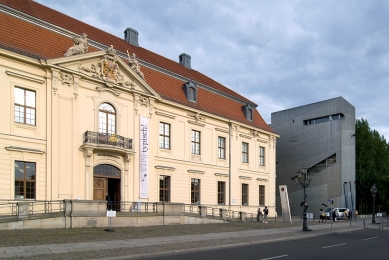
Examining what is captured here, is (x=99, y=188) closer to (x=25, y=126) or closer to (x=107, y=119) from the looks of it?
(x=107, y=119)

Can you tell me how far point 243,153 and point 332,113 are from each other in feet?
66.3

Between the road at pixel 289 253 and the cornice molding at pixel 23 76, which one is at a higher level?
the cornice molding at pixel 23 76

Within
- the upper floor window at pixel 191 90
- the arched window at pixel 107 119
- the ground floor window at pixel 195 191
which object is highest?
the upper floor window at pixel 191 90

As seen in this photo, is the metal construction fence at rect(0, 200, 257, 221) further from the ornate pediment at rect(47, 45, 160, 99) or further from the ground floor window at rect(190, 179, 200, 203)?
the ornate pediment at rect(47, 45, 160, 99)

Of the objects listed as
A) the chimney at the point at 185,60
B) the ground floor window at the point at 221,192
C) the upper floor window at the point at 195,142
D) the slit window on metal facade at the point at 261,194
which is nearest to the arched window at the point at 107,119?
the upper floor window at the point at 195,142

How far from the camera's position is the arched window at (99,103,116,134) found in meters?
28.8

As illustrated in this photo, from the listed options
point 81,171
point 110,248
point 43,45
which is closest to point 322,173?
point 81,171

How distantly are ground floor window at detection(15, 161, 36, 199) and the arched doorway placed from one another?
175 inches

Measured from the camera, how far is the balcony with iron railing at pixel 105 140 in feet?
89.4

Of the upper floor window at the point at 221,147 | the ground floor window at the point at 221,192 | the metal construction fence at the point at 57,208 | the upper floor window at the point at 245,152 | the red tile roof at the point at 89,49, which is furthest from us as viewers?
the upper floor window at the point at 245,152

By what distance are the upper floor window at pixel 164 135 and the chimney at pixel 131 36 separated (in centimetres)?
992

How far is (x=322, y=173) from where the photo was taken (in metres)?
56.7

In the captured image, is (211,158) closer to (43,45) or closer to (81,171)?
(81,171)

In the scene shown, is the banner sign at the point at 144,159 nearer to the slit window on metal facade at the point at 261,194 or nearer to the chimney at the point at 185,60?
the chimney at the point at 185,60
